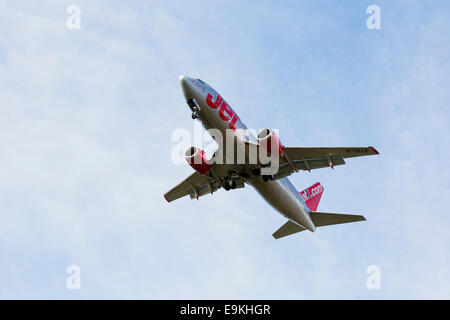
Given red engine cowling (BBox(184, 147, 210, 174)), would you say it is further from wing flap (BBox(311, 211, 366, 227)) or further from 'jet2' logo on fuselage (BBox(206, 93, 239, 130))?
wing flap (BBox(311, 211, 366, 227))

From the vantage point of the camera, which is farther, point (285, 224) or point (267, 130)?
point (285, 224)

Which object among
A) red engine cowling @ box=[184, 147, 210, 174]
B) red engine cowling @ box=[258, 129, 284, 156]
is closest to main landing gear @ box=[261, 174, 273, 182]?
red engine cowling @ box=[258, 129, 284, 156]

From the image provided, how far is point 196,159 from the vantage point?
4069 centimetres

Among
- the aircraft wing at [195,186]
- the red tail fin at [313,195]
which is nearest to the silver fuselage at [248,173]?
the red tail fin at [313,195]

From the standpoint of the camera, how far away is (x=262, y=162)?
126 ft

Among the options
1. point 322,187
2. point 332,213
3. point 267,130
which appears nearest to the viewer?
point 267,130

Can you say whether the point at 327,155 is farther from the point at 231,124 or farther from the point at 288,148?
the point at 231,124

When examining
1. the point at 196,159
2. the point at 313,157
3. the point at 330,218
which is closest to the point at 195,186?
the point at 196,159

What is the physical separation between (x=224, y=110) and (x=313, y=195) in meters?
17.6

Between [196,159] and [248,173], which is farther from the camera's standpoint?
[196,159]

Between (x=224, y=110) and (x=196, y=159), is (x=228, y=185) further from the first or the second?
(x=224, y=110)

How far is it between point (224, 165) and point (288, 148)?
217 inches

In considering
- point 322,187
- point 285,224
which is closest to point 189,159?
point 285,224

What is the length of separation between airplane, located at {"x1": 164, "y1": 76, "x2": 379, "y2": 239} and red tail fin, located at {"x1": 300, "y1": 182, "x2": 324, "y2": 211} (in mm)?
482
